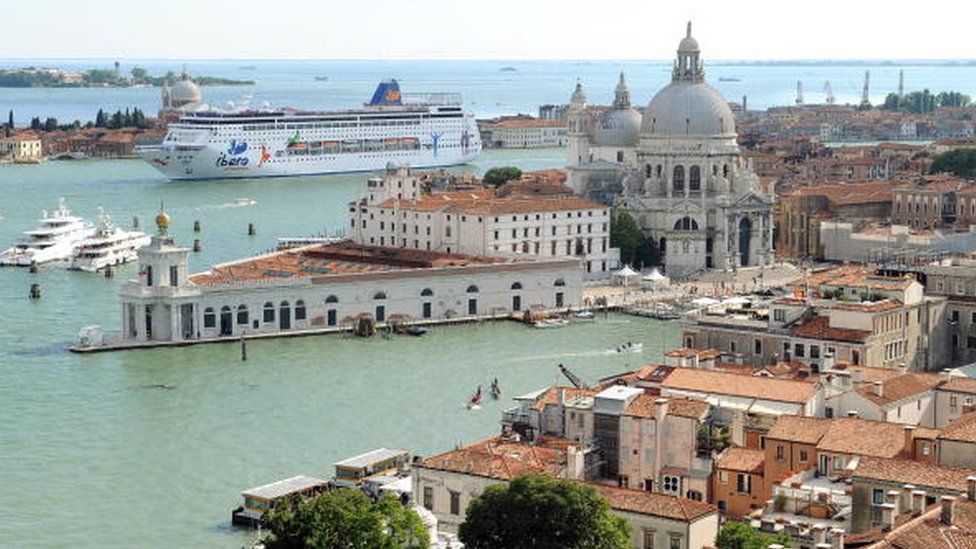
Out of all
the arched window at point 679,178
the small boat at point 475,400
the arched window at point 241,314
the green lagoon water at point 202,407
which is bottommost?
the green lagoon water at point 202,407

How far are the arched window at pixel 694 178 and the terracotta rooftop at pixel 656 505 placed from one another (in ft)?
81.1

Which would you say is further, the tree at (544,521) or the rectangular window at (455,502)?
the rectangular window at (455,502)

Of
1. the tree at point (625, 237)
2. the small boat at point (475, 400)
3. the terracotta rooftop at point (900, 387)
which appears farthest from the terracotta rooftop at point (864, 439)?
the tree at point (625, 237)

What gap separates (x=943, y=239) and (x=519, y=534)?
22.0 m

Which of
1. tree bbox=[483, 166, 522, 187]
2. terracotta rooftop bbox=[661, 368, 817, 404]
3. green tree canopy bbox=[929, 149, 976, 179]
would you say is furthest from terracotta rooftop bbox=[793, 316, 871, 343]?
green tree canopy bbox=[929, 149, 976, 179]

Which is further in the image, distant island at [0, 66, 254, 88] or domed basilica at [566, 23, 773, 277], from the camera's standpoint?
distant island at [0, 66, 254, 88]

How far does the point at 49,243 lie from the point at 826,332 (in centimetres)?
2238

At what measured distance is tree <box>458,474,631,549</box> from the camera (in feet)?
42.4

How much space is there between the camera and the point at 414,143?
7506 centimetres

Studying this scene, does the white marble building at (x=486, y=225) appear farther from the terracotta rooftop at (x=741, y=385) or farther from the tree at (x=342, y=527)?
the tree at (x=342, y=527)

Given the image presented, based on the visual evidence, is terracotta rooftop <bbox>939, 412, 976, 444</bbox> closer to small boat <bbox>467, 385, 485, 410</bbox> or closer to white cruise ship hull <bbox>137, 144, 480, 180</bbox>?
small boat <bbox>467, 385, 485, 410</bbox>

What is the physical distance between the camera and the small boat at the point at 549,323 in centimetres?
3038

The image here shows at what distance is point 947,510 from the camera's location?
39.0 ft

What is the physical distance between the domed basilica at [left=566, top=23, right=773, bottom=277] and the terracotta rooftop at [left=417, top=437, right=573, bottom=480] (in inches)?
867
